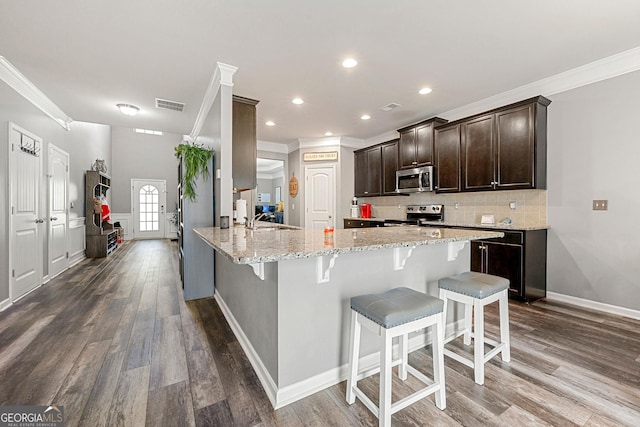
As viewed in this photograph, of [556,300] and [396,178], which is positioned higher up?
[396,178]

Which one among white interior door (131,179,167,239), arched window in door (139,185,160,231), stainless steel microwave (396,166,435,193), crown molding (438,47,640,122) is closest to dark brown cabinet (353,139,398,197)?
Result: stainless steel microwave (396,166,435,193)

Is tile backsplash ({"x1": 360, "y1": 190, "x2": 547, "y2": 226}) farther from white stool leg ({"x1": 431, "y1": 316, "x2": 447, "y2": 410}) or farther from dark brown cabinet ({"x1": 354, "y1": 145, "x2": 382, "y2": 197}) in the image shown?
white stool leg ({"x1": 431, "y1": 316, "x2": 447, "y2": 410})

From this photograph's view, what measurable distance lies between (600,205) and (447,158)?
5.89 feet

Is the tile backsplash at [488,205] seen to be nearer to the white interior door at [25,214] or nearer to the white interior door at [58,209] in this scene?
the white interior door at [25,214]

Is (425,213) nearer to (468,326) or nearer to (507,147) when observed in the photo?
(507,147)

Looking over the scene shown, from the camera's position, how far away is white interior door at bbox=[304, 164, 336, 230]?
6.29 metres

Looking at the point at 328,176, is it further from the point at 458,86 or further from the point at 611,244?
the point at 611,244

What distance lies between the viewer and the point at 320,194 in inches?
251

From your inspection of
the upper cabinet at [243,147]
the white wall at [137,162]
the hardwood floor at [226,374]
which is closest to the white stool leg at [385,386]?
the hardwood floor at [226,374]

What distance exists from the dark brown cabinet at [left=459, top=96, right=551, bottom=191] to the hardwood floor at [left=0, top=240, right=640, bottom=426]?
1.54 meters

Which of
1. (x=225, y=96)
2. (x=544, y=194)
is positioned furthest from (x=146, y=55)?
(x=544, y=194)

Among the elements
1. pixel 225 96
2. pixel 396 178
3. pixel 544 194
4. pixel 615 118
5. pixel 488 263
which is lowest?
pixel 488 263

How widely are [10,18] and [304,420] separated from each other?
3670 millimetres

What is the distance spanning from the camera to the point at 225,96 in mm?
3176
